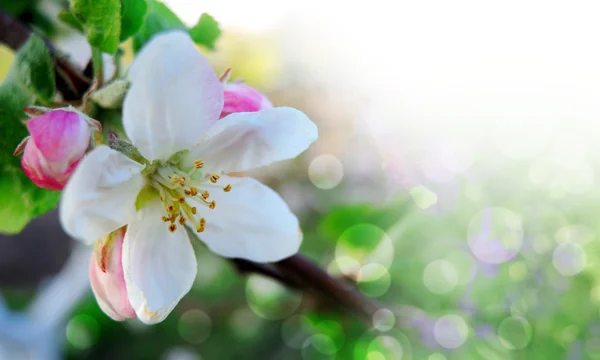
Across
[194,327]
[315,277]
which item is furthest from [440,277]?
[194,327]

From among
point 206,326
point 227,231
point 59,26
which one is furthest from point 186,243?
point 206,326

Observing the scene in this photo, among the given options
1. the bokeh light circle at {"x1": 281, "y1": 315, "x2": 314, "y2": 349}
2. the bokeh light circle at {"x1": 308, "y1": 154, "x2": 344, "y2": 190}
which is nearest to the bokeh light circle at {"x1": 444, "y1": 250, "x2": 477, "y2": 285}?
the bokeh light circle at {"x1": 281, "y1": 315, "x2": 314, "y2": 349}

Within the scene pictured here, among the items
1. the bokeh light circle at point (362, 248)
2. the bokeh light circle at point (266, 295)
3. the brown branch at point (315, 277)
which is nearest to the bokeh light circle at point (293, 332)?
Result: the bokeh light circle at point (266, 295)

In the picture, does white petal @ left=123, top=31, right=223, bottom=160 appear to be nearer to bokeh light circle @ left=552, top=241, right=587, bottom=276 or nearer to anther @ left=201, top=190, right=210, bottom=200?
anther @ left=201, top=190, right=210, bottom=200

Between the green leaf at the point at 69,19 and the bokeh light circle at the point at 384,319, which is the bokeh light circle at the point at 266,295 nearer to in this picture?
the bokeh light circle at the point at 384,319

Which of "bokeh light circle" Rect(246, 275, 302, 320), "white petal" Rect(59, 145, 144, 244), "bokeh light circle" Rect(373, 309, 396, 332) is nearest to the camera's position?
"white petal" Rect(59, 145, 144, 244)

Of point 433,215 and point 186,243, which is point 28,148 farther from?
point 433,215
